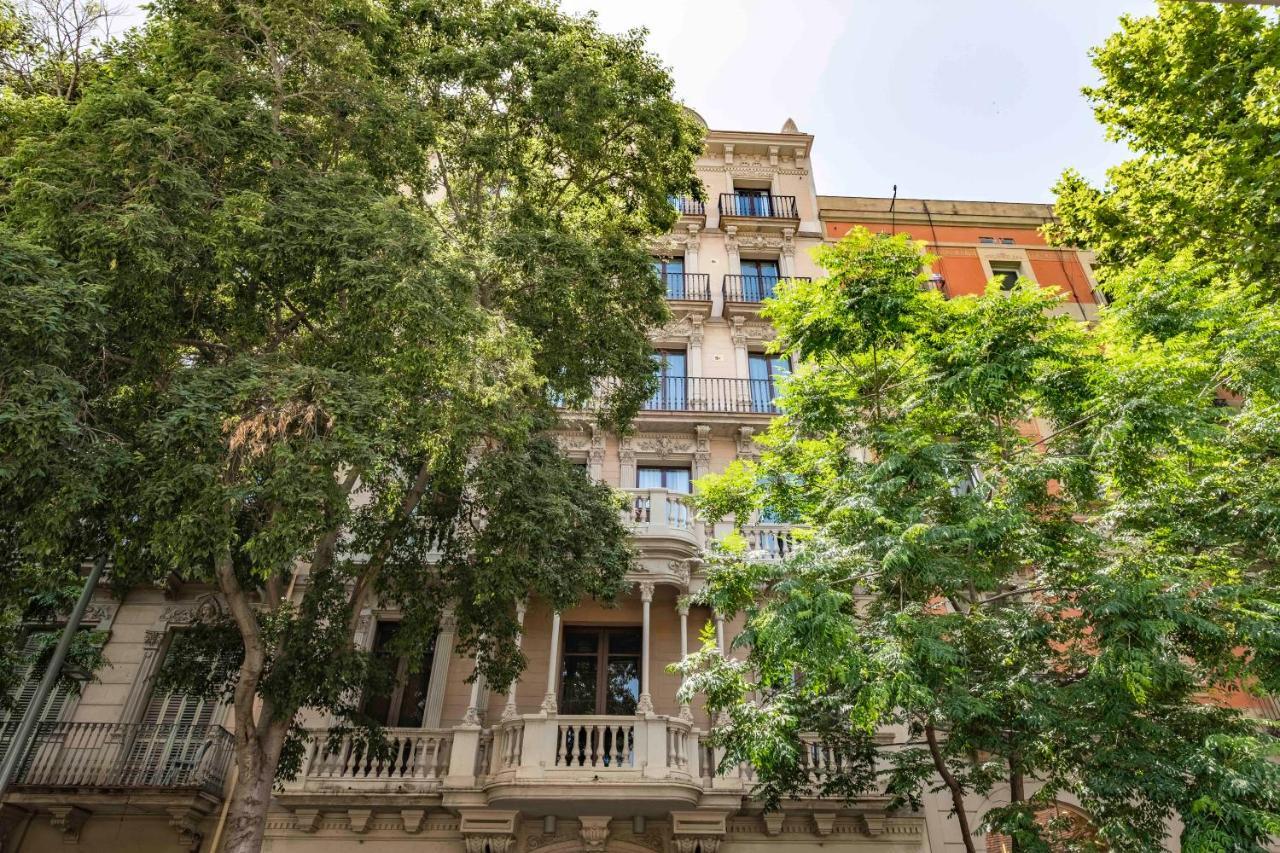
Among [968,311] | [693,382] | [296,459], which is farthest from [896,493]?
[693,382]

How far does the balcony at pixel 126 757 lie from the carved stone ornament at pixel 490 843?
443 centimetres

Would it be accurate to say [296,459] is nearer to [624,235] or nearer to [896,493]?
[896,493]

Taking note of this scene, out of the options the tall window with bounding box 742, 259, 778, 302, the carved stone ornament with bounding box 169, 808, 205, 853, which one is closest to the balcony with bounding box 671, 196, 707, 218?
the tall window with bounding box 742, 259, 778, 302

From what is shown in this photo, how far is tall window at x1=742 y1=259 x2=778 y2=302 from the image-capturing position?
1927cm

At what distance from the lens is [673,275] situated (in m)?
19.4

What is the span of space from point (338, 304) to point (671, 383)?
9645 millimetres

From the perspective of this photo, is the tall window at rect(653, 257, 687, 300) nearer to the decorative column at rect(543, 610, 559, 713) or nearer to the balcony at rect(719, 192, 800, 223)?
the balcony at rect(719, 192, 800, 223)

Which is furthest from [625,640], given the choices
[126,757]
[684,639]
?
[126,757]

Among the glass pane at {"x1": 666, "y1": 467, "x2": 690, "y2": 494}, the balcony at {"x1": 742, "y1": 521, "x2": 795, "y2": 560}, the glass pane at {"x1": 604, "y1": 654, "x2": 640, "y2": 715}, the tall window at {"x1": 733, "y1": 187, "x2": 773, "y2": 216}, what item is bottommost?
the glass pane at {"x1": 604, "y1": 654, "x2": 640, "y2": 715}

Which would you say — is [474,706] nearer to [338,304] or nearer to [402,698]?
[402,698]

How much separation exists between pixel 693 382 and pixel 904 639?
1084 cm

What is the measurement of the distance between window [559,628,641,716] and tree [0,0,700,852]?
2978 millimetres

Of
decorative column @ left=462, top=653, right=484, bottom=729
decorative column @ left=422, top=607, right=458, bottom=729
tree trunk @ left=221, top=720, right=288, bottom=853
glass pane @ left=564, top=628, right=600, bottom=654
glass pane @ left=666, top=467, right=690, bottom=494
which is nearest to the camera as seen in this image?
tree trunk @ left=221, top=720, right=288, bottom=853

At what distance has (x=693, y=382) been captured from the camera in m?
17.7
